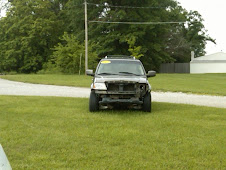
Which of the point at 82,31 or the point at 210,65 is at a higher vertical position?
the point at 82,31

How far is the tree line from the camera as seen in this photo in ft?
148

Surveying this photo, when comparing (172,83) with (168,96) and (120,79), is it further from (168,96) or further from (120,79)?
(120,79)

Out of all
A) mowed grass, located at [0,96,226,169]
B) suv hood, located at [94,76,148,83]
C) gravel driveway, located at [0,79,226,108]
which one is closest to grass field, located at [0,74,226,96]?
gravel driveway, located at [0,79,226,108]

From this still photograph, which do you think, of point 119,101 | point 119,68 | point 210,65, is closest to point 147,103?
point 119,101

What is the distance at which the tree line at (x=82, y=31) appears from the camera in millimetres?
45031

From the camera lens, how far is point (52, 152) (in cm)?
533

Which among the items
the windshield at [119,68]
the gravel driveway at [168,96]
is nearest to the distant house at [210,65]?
the gravel driveway at [168,96]

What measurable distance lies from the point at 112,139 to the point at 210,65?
53.3 metres

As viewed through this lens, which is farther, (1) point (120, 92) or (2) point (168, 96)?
(2) point (168, 96)

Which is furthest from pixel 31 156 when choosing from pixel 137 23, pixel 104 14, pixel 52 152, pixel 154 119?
pixel 104 14

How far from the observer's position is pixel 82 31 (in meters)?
46.4

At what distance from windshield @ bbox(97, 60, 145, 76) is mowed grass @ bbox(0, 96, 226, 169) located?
52.2 inches

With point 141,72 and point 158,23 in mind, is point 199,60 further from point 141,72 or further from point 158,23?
point 141,72

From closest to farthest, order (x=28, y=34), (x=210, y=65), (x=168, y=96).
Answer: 1. (x=168, y=96)
2. (x=28, y=34)
3. (x=210, y=65)
